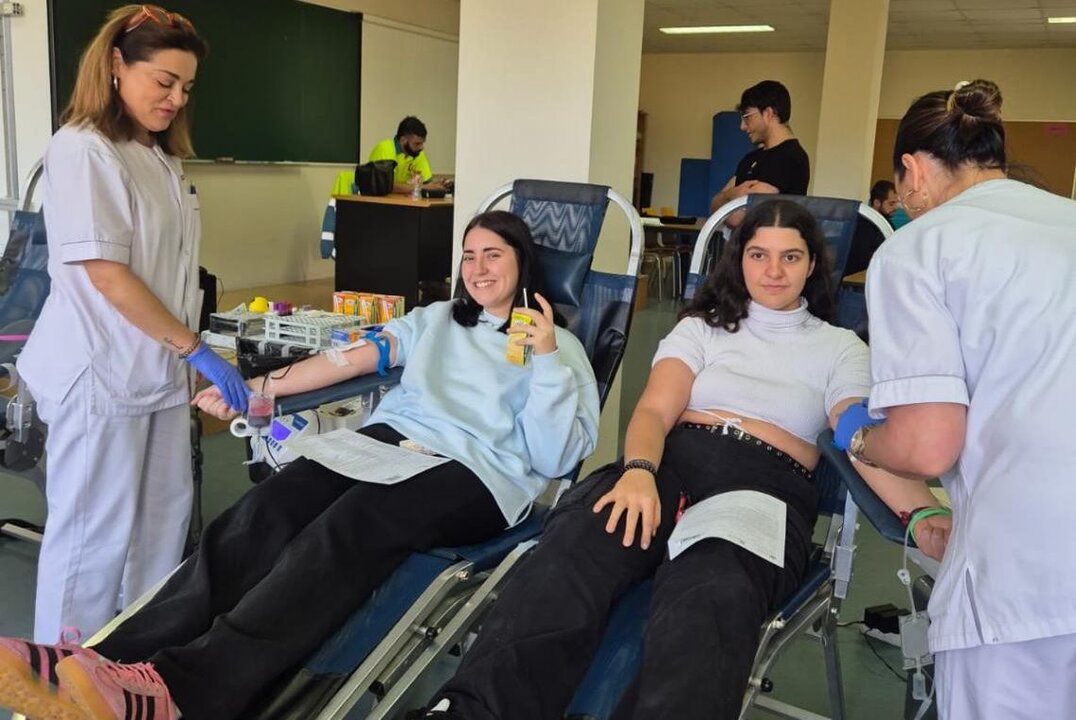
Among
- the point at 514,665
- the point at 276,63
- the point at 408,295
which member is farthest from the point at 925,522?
the point at 276,63

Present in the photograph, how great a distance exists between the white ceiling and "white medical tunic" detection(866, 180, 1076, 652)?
26.2 ft

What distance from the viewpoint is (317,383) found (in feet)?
7.16

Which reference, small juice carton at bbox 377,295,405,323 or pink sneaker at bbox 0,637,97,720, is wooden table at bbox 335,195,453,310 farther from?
pink sneaker at bbox 0,637,97,720

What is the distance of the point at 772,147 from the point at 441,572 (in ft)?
8.49

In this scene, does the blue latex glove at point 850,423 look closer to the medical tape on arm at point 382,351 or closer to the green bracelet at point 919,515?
the green bracelet at point 919,515

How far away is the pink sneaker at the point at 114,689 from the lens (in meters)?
1.29

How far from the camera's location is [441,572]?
5.85 feet

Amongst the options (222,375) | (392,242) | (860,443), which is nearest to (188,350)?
(222,375)

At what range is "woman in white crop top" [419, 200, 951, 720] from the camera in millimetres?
1425

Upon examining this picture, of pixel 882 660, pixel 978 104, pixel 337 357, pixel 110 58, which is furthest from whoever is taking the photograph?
pixel 882 660

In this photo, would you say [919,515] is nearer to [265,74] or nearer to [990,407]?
[990,407]

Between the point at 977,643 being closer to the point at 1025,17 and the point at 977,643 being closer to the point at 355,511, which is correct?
the point at 355,511

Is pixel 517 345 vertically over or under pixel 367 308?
over

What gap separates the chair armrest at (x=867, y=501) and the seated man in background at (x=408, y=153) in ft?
18.6
